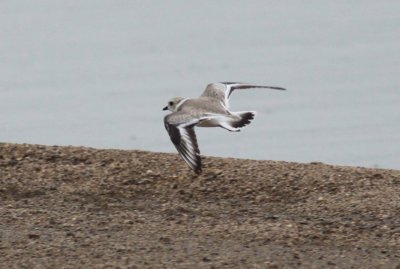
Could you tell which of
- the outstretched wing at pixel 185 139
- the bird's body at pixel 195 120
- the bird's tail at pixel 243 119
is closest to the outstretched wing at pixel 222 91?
the bird's body at pixel 195 120

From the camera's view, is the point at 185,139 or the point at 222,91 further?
the point at 222,91

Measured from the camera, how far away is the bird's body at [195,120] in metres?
10.2

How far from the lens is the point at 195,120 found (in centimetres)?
1062

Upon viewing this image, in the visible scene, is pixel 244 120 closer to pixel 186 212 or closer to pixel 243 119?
pixel 243 119

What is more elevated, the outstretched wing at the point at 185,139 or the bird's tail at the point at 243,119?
the bird's tail at the point at 243,119

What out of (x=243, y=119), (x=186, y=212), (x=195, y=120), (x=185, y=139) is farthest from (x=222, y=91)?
(x=186, y=212)

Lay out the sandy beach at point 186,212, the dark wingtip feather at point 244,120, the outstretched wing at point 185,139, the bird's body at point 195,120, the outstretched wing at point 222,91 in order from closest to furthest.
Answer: the sandy beach at point 186,212 < the outstretched wing at point 185,139 < the bird's body at point 195,120 < the dark wingtip feather at point 244,120 < the outstretched wing at point 222,91

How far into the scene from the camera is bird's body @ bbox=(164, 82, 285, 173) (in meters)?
10.2

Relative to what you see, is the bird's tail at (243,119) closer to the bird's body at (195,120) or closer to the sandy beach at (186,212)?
the bird's body at (195,120)

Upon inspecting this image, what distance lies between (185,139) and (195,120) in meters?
0.34

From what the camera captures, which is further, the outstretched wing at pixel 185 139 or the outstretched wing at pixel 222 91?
the outstretched wing at pixel 222 91

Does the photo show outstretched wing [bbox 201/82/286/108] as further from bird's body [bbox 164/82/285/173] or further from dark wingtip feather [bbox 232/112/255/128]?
dark wingtip feather [bbox 232/112/255/128]

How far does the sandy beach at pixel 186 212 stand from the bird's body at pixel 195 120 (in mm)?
180

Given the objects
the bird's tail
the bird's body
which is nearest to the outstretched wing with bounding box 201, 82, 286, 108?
the bird's body
